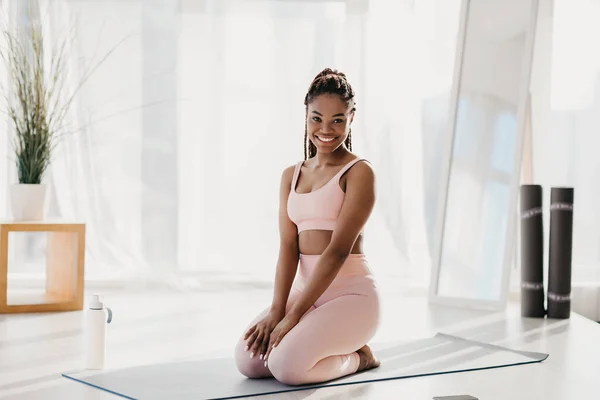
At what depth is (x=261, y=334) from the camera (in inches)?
99.7

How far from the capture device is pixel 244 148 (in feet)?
16.4

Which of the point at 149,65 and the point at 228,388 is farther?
the point at 149,65

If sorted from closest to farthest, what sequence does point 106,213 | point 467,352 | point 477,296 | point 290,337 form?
point 290,337 < point 467,352 < point 477,296 < point 106,213

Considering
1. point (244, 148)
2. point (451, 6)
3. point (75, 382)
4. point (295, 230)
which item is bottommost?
point (75, 382)

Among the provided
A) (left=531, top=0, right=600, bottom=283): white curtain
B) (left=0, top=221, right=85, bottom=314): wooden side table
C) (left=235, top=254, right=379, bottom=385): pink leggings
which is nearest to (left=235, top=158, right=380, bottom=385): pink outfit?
(left=235, top=254, right=379, bottom=385): pink leggings

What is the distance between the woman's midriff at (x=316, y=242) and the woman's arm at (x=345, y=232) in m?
0.07

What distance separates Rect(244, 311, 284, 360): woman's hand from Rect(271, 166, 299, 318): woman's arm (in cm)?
3

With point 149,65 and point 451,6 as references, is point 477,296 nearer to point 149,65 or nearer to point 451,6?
point 451,6

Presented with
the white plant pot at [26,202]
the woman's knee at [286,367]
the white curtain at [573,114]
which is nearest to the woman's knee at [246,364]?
the woman's knee at [286,367]

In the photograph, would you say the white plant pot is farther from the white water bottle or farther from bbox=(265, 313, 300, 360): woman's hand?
bbox=(265, 313, 300, 360): woman's hand

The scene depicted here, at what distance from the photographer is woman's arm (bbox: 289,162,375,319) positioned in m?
2.53

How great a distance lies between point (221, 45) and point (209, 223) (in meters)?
1.03

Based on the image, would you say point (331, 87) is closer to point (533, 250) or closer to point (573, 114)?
point (533, 250)

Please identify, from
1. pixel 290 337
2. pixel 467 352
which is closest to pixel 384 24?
pixel 467 352
